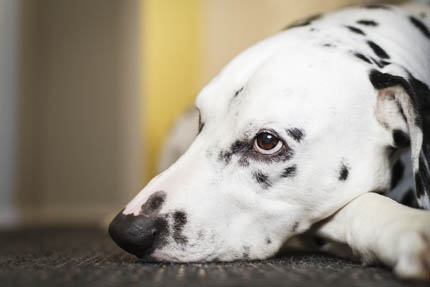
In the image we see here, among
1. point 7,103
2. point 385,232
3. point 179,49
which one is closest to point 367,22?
point 385,232

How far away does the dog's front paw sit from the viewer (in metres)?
0.95

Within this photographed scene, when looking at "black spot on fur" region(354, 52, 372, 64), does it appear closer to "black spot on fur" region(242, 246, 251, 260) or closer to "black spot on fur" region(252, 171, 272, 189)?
"black spot on fur" region(252, 171, 272, 189)

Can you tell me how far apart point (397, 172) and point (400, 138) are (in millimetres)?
147

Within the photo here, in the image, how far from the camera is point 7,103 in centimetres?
528

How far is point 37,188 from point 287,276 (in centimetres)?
527

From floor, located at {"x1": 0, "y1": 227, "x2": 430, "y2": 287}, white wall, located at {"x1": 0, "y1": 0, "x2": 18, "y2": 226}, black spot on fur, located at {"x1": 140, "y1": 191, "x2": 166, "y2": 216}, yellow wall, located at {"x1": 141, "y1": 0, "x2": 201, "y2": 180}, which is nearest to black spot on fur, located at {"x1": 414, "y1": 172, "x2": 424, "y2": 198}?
floor, located at {"x1": 0, "y1": 227, "x2": 430, "y2": 287}

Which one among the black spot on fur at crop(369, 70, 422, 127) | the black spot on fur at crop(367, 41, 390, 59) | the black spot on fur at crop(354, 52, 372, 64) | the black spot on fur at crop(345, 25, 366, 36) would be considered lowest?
the black spot on fur at crop(369, 70, 422, 127)

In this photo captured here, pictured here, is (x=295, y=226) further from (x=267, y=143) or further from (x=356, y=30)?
(x=356, y=30)

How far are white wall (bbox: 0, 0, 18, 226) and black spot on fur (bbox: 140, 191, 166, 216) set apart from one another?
14.0 ft

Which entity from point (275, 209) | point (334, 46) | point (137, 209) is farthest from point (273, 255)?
point (334, 46)

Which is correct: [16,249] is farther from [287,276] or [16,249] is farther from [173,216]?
[287,276]

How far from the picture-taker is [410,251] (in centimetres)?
99

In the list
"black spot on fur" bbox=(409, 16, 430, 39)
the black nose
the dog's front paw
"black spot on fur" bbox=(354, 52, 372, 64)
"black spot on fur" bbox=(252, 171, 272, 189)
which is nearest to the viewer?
the dog's front paw

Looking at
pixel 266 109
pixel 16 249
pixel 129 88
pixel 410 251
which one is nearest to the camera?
pixel 410 251
